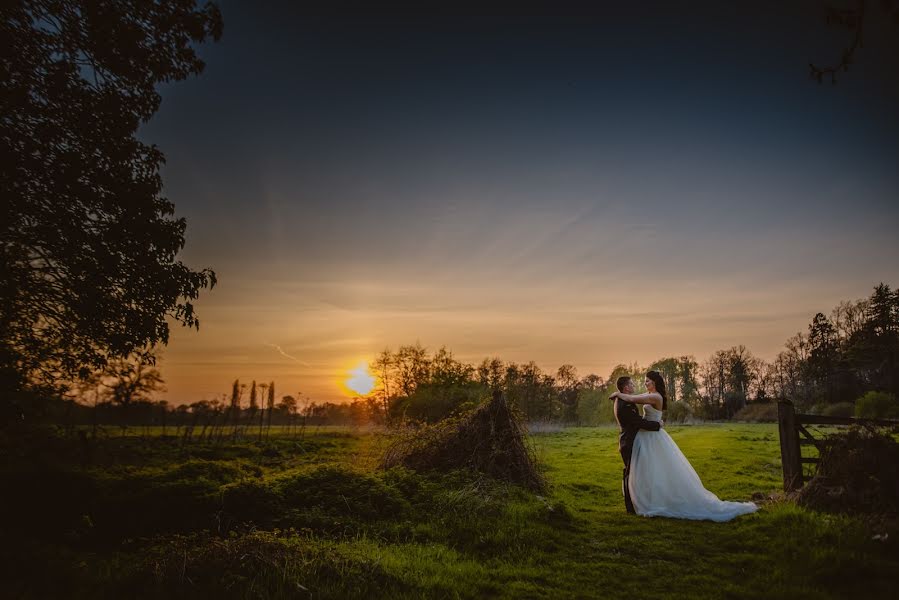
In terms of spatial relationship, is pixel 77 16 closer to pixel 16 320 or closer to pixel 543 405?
pixel 16 320

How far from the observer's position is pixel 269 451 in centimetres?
2645

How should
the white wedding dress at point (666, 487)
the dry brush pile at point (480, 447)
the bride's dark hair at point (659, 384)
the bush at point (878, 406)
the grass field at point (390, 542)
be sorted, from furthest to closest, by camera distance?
1. the bush at point (878, 406)
2. the dry brush pile at point (480, 447)
3. the bride's dark hair at point (659, 384)
4. the white wedding dress at point (666, 487)
5. the grass field at point (390, 542)

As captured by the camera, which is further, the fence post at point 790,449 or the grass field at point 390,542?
the fence post at point 790,449

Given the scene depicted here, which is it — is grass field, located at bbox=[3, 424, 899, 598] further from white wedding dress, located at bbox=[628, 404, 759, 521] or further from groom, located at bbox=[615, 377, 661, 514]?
groom, located at bbox=[615, 377, 661, 514]

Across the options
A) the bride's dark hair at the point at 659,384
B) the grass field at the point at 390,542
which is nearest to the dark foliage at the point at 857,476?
the grass field at the point at 390,542

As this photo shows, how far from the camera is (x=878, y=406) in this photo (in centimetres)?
3903

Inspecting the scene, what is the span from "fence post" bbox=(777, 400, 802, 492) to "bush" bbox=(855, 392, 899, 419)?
38.7 meters

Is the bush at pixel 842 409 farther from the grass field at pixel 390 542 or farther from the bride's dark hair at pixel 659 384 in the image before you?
the bride's dark hair at pixel 659 384

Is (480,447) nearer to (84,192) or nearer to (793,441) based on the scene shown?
(793,441)

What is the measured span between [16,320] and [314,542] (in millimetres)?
8111

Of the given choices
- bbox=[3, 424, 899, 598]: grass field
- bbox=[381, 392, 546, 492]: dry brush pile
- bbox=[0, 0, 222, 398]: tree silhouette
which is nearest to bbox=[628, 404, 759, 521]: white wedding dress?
bbox=[3, 424, 899, 598]: grass field

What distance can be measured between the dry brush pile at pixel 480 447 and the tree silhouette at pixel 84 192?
708 centimetres

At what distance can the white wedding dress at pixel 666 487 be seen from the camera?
29.7ft

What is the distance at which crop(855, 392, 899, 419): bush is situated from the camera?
37.3m
